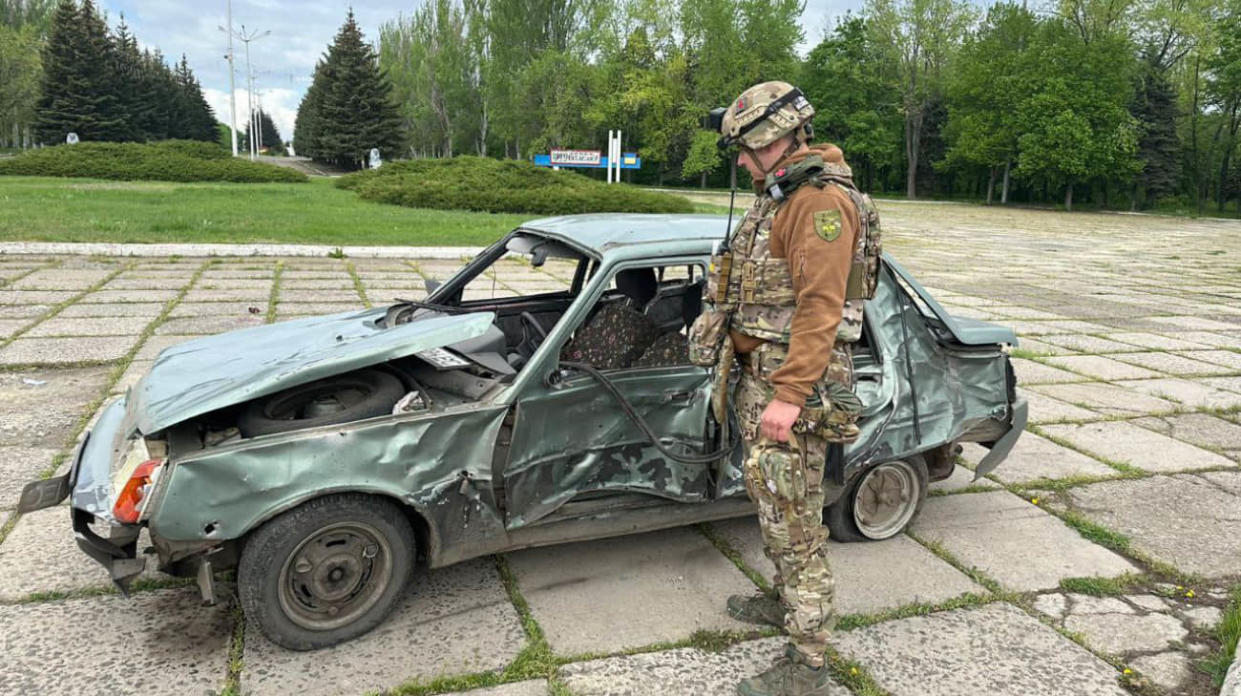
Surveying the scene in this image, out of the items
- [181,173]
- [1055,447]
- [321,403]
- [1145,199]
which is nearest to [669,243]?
[321,403]

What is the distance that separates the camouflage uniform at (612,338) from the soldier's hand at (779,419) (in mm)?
1037

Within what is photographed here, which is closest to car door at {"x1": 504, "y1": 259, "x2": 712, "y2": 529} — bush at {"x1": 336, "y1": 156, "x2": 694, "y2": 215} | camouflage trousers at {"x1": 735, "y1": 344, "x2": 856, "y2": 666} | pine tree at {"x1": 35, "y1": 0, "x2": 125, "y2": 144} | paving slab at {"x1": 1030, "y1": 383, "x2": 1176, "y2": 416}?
camouflage trousers at {"x1": 735, "y1": 344, "x2": 856, "y2": 666}

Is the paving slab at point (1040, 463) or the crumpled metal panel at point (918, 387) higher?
the crumpled metal panel at point (918, 387)

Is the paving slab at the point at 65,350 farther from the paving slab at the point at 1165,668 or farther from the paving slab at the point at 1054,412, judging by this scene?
the paving slab at the point at 1054,412

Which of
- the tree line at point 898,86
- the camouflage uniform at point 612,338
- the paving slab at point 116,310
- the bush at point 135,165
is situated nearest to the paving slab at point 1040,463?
the camouflage uniform at point 612,338

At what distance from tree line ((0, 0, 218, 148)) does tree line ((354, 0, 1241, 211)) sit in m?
16.6

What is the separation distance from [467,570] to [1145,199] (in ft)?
172

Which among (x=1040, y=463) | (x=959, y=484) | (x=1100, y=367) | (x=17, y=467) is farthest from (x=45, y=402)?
(x=1100, y=367)

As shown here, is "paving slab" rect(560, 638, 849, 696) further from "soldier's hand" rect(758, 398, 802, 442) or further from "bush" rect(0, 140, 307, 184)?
"bush" rect(0, 140, 307, 184)

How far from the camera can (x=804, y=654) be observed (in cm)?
266

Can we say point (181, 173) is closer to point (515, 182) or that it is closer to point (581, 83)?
point (515, 182)

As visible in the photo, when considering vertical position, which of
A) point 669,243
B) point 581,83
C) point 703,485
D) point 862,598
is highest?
point 581,83

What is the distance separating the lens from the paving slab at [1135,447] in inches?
204

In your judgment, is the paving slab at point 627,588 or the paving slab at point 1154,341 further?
the paving slab at point 1154,341
